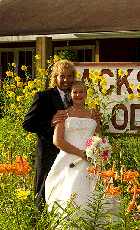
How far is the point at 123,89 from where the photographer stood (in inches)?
174

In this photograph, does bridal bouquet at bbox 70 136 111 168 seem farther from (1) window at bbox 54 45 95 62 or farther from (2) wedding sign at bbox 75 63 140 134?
(1) window at bbox 54 45 95 62

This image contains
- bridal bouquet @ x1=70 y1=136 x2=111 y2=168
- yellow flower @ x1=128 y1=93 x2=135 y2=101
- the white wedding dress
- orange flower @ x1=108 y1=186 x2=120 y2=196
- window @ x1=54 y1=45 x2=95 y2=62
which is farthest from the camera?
window @ x1=54 y1=45 x2=95 y2=62

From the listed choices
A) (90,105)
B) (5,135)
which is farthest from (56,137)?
(5,135)

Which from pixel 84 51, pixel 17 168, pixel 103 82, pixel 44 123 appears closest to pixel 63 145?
pixel 44 123

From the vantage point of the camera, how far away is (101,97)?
187 inches

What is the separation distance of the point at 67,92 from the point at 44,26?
9.66 feet

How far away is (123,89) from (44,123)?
1075 mm

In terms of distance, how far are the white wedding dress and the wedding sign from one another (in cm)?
89

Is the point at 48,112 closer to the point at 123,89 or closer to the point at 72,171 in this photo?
the point at 72,171

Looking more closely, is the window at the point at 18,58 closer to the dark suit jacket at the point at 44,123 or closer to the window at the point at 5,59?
the window at the point at 5,59

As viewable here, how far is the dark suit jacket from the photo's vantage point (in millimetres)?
3774

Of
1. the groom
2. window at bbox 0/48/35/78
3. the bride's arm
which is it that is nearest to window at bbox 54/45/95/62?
window at bbox 0/48/35/78

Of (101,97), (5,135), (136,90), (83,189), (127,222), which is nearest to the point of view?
(127,222)

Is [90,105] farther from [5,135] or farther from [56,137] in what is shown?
[5,135]
